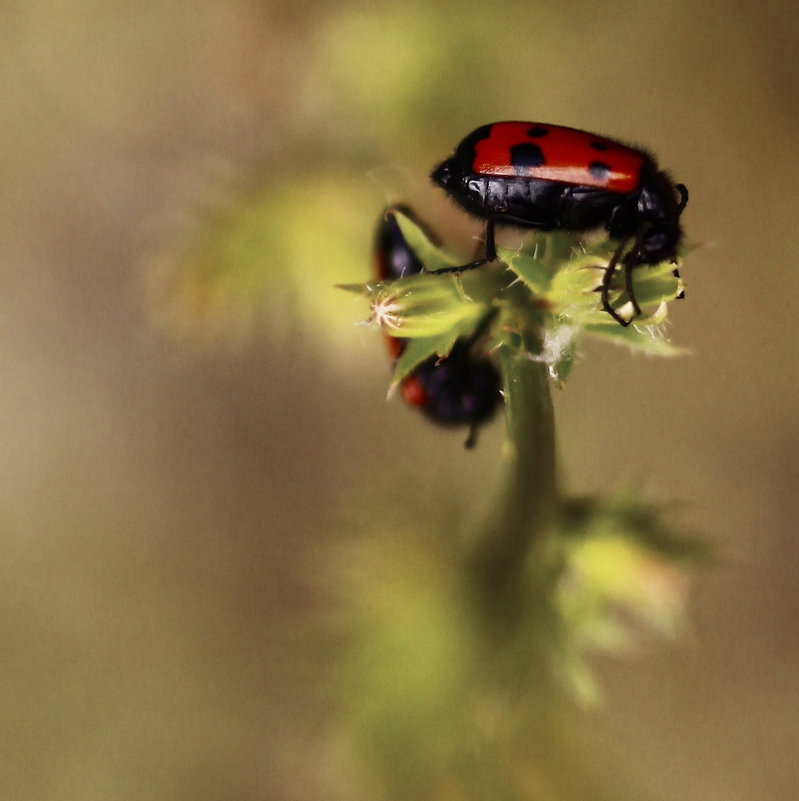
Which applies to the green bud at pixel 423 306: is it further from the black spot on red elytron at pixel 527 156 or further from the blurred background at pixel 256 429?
the blurred background at pixel 256 429

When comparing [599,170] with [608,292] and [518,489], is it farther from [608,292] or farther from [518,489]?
[518,489]

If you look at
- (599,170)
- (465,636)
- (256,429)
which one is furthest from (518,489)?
(256,429)

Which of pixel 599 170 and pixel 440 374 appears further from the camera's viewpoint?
pixel 440 374

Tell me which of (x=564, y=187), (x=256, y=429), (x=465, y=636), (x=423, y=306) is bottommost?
(x=465, y=636)

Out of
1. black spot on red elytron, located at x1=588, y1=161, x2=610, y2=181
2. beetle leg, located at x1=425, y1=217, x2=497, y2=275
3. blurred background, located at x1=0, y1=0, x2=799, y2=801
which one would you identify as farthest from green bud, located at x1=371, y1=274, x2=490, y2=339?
blurred background, located at x1=0, y1=0, x2=799, y2=801

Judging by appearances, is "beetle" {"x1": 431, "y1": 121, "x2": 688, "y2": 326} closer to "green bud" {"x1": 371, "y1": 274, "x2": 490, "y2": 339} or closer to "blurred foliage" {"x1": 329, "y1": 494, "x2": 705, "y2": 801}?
"green bud" {"x1": 371, "y1": 274, "x2": 490, "y2": 339}

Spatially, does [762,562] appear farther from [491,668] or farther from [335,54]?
[335,54]

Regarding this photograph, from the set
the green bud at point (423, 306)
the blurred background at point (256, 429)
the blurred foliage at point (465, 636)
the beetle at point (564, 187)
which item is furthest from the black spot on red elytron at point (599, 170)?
the blurred background at point (256, 429)
